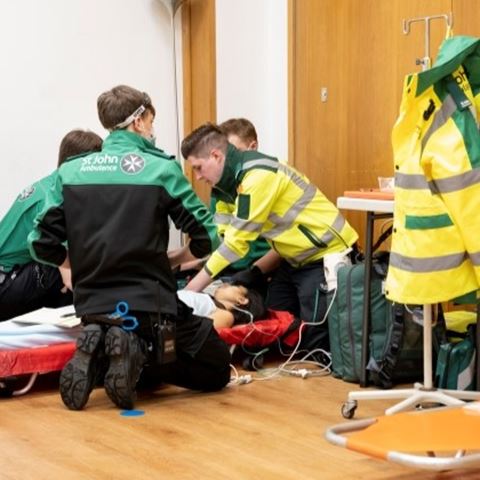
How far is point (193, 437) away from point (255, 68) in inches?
113

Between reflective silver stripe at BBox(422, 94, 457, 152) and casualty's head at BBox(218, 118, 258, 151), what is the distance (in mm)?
1804

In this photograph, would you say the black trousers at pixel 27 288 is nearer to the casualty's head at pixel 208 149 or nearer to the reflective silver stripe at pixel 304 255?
the casualty's head at pixel 208 149

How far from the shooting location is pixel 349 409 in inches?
137

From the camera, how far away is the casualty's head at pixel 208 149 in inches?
174

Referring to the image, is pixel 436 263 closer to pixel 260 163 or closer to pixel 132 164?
pixel 132 164

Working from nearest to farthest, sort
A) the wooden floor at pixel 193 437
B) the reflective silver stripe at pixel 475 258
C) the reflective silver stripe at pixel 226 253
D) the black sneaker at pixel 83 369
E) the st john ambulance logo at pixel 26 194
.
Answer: the wooden floor at pixel 193 437
the reflective silver stripe at pixel 475 258
the black sneaker at pixel 83 369
the reflective silver stripe at pixel 226 253
the st john ambulance logo at pixel 26 194

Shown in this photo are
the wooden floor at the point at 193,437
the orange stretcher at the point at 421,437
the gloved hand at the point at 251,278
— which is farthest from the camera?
the gloved hand at the point at 251,278

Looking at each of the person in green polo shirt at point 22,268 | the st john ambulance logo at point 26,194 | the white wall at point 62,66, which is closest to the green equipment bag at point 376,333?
the person in green polo shirt at point 22,268

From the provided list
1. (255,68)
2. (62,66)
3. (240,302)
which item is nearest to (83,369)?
(240,302)

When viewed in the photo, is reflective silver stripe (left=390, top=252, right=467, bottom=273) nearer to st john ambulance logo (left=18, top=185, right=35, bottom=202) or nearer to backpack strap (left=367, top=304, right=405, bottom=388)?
backpack strap (left=367, top=304, right=405, bottom=388)

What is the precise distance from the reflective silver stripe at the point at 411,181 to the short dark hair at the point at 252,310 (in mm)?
1397

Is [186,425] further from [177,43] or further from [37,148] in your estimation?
[177,43]

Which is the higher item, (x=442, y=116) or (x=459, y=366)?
(x=442, y=116)

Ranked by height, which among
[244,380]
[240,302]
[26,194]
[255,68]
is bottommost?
[244,380]
